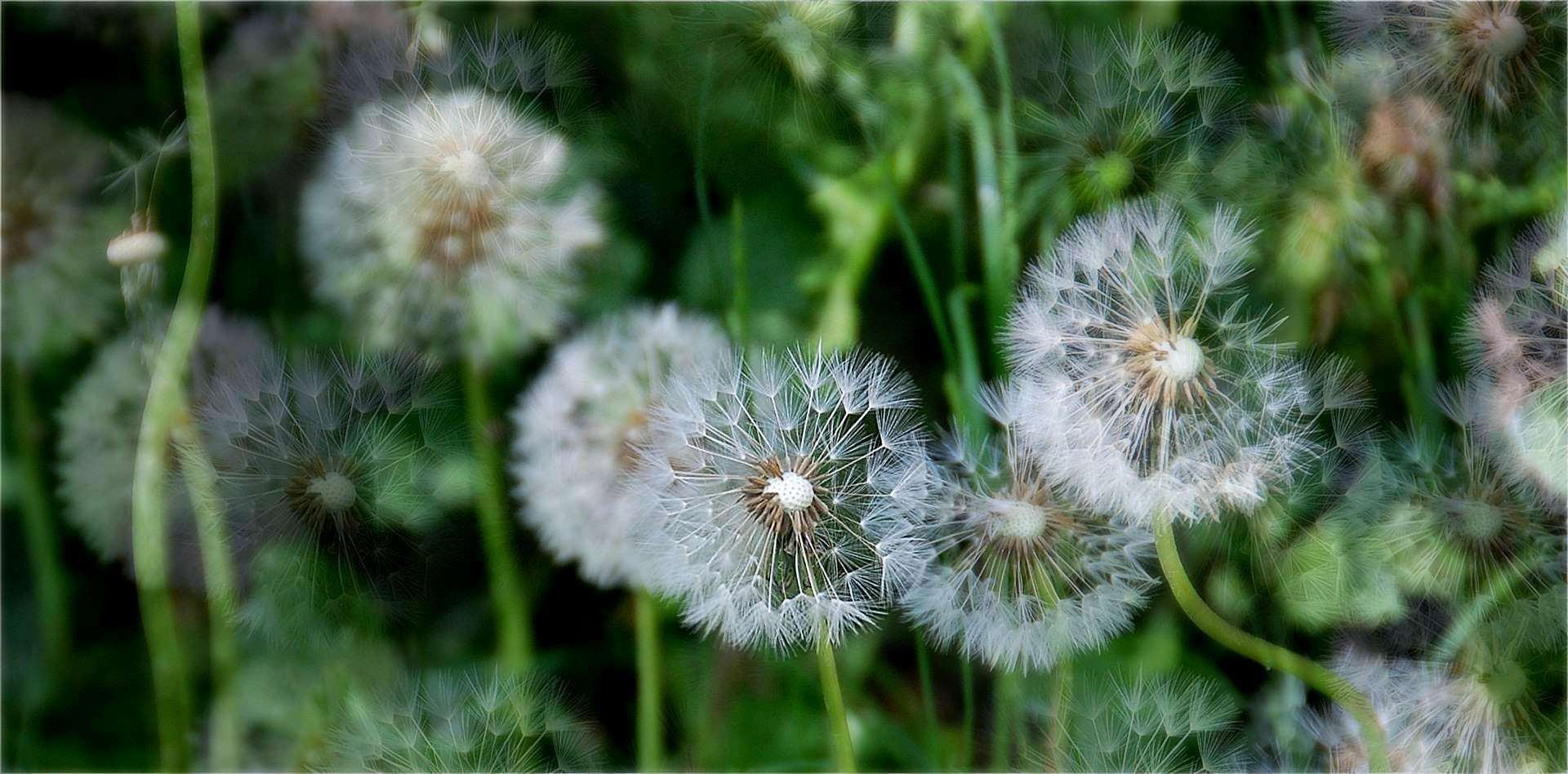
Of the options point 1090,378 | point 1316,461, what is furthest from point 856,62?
point 1316,461

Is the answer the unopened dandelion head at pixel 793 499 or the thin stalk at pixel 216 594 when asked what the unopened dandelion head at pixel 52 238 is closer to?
the thin stalk at pixel 216 594

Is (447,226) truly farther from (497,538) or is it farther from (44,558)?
(44,558)

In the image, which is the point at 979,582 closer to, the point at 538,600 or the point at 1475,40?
the point at 538,600

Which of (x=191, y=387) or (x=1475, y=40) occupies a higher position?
(x=1475, y=40)

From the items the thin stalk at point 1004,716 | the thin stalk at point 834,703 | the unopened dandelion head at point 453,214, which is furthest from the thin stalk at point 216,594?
the thin stalk at point 1004,716


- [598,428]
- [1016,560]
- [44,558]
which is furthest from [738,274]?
[44,558]
